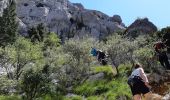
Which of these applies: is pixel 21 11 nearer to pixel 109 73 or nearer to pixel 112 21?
pixel 112 21

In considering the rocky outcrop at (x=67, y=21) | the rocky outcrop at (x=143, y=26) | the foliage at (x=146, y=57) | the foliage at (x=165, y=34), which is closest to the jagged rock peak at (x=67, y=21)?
the rocky outcrop at (x=67, y=21)

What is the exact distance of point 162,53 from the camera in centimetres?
2973

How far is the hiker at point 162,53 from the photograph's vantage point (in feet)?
95.5

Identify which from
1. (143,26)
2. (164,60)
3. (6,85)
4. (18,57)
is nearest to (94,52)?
(18,57)

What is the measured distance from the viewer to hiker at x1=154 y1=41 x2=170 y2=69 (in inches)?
1146

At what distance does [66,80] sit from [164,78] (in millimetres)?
7480

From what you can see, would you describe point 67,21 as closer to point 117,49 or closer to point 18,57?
point 18,57

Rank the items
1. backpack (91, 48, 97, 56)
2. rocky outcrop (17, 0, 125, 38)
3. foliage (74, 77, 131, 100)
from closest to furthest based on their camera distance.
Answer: foliage (74, 77, 131, 100)
backpack (91, 48, 97, 56)
rocky outcrop (17, 0, 125, 38)

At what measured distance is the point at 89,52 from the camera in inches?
1412

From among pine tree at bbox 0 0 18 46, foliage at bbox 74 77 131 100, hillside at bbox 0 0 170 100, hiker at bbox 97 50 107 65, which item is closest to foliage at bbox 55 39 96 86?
hillside at bbox 0 0 170 100

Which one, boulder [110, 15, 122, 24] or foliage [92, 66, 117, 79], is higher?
boulder [110, 15, 122, 24]

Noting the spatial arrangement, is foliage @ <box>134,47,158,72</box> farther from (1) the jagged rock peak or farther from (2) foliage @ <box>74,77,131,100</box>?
(1) the jagged rock peak

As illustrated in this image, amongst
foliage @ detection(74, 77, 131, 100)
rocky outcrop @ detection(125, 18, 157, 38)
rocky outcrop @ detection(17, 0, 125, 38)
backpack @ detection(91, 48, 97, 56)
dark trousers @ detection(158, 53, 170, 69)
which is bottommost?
foliage @ detection(74, 77, 131, 100)

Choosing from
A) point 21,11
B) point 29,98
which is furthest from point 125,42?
point 21,11
